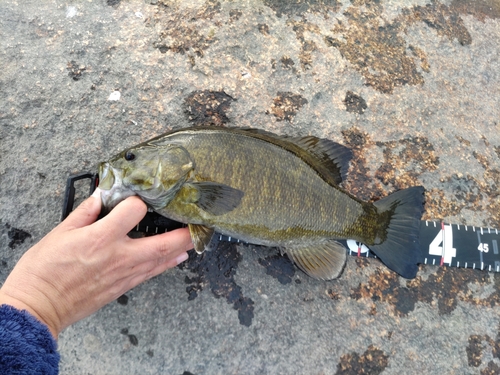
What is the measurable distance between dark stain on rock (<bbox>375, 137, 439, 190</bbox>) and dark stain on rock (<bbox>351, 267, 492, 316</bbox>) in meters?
0.71

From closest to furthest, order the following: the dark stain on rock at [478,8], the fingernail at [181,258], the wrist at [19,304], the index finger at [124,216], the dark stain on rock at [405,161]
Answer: the wrist at [19,304] → the index finger at [124,216] → the fingernail at [181,258] → the dark stain on rock at [405,161] → the dark stain on rock at [478,8]

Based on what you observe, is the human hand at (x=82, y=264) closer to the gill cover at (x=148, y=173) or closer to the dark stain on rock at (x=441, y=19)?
the gill cover at (x=148, y=173)

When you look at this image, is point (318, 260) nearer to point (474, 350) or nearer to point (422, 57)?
point (474, 350)

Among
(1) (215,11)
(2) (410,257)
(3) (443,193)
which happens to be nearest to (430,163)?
(3) (443,193)

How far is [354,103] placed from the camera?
3.22 m

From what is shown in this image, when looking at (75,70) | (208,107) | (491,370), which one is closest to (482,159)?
(491,370)

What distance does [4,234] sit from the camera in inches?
107

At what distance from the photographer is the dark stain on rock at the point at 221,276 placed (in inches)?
107

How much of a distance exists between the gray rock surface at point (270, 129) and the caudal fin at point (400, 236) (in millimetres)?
172

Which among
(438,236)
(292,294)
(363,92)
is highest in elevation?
(363,92)

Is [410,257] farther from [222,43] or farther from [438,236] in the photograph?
[222,43]

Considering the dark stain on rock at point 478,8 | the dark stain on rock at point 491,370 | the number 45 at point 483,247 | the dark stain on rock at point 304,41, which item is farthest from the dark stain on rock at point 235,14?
the dark stain on rock at point 491,370

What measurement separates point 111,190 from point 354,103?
2.03 metres

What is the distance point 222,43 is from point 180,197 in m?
1.46
